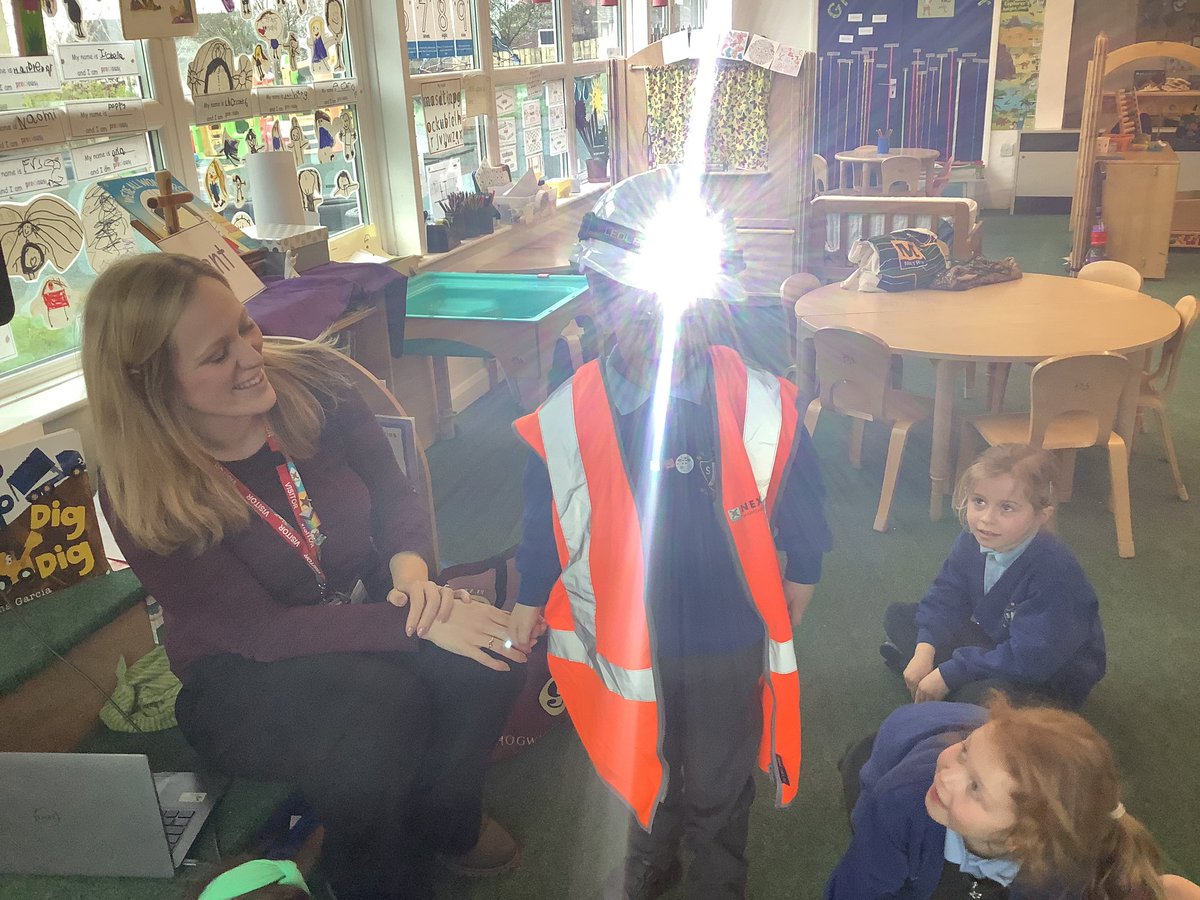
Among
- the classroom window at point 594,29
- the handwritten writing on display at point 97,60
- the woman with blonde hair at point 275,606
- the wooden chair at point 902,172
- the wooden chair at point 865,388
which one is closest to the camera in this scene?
the woman with blonde hair at point 275,606

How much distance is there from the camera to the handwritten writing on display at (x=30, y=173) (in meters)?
2.29

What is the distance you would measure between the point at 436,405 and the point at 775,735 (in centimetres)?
271

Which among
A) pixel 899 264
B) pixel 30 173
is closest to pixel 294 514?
pixel 30 173

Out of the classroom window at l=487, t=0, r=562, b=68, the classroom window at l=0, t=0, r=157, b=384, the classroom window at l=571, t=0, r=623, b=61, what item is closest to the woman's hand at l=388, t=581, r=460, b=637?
the classroom window at l=0, t=0, r=157, b=384

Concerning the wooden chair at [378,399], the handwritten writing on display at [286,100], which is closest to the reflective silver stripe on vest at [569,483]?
the wooden chair at [378,399]

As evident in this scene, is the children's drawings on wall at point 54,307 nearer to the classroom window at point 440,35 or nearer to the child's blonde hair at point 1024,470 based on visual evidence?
the classroom window at point 440,35

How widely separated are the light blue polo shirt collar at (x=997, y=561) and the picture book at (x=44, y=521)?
70.7 inches

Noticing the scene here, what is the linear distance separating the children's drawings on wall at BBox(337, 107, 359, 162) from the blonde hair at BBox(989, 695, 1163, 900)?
10.4ft

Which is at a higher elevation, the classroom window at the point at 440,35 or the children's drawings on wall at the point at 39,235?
the classroom window at the point at 440,35

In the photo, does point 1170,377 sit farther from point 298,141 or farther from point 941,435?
point 298,141

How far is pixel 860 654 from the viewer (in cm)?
243

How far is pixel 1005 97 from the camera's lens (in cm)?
836

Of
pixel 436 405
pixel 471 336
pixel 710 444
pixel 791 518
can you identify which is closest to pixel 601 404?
pixel 710 444

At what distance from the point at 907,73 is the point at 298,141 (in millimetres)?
6709
